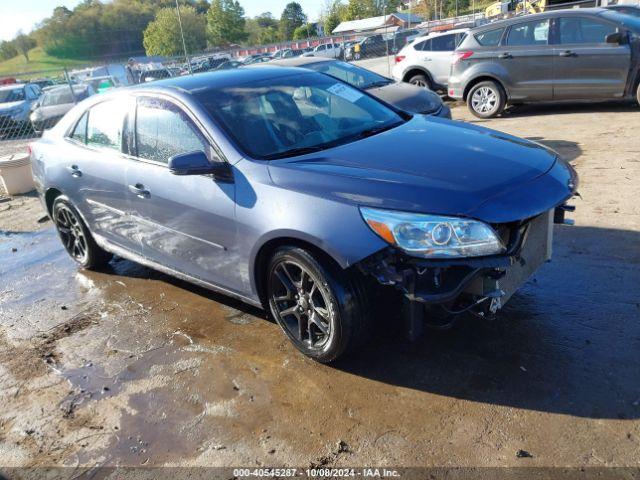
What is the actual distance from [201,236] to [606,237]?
10.4 ft

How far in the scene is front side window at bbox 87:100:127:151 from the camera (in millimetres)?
4227

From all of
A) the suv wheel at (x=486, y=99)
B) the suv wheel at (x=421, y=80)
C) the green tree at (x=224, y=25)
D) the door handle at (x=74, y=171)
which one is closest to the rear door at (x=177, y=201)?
the door handle at (x=74, y=171)

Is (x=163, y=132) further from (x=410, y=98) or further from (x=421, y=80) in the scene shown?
(x=421, y=80)

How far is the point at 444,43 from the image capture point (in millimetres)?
11969

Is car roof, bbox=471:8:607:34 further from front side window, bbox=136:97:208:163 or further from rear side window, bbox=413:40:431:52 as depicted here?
front side window, bbox=136:97:208:163

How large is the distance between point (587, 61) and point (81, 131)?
746 cm

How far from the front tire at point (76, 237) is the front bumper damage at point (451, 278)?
10.6 feet

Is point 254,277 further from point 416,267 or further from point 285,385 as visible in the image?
point 416,267

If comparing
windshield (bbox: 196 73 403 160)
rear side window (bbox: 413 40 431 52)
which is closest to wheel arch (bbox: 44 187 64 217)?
windshield (bbox: 196 73 403 160)

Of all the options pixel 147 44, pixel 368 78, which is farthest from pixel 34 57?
pixel 368 78

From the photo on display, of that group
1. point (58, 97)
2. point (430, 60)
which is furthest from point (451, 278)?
point (58, 97)

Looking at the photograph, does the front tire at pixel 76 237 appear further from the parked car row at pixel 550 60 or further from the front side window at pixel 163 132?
the parked car row at pixel 550 60

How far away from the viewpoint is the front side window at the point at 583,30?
8.34 metres

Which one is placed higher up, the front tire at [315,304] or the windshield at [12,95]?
the windshield at [12,95]
